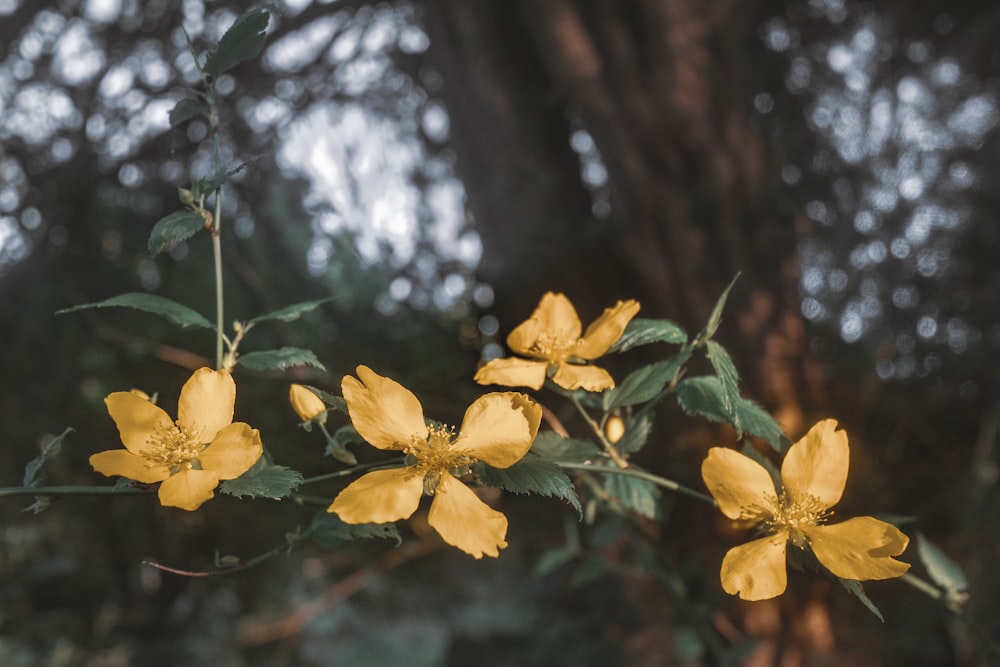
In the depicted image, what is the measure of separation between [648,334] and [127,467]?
0.78 feet

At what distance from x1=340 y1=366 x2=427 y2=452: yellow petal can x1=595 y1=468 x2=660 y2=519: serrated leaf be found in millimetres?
144

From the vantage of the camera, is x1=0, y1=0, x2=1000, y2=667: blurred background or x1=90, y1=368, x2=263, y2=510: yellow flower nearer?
x1=90, y1=368, x2=263, y2=510: yellow flower

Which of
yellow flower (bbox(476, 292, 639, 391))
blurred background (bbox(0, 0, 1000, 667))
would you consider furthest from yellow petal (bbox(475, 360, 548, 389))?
blurred background (bbox(0, 0, 1000, 667))

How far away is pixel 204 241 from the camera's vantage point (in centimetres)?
132

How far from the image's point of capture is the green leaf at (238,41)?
40 cm

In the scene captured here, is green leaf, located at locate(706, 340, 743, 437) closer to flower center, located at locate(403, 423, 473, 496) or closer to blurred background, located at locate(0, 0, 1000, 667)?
flower center, located at locate(403, 423, 473, 496)

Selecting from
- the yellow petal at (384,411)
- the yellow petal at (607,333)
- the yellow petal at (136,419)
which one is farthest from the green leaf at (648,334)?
the yellow petal at (136,419)

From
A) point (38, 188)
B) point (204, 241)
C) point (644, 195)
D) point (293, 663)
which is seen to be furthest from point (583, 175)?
point (293, 663)

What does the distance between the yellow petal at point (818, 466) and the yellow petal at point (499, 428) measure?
0.46ft

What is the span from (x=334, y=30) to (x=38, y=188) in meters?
0.57

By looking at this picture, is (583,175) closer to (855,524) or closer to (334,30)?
(334,30)

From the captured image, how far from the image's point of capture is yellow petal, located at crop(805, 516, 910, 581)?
362mm

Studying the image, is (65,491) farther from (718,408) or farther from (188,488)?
(718,408)

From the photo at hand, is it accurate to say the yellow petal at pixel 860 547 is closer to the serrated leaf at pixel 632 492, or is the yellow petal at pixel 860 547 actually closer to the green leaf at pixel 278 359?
the serrated leaf at pixel 632 492
